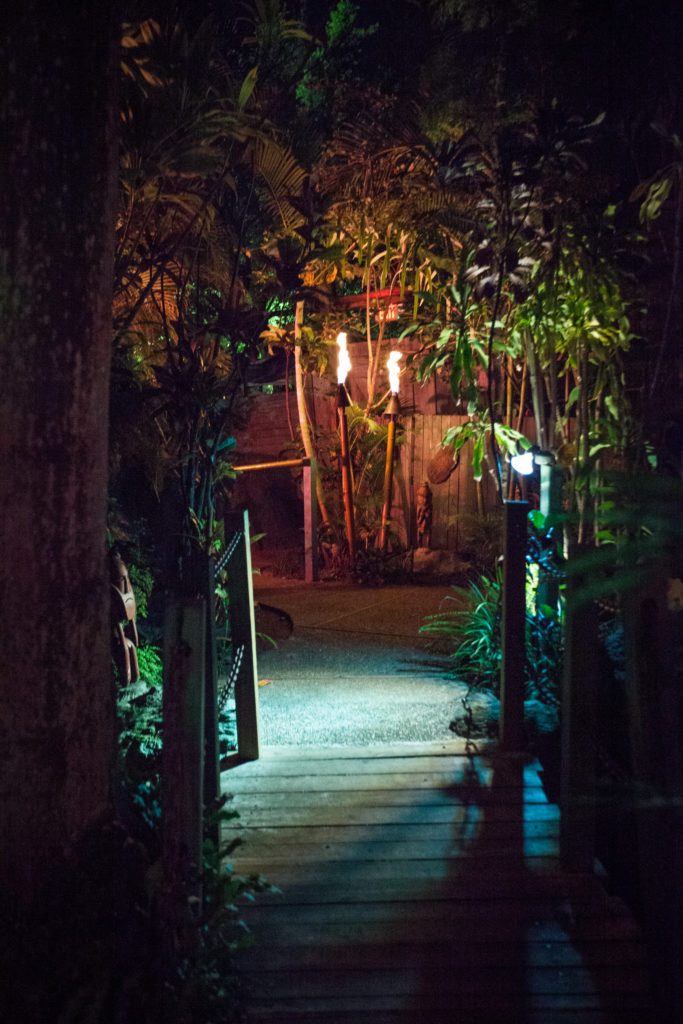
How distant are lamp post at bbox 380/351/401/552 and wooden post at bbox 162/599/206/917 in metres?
7.82

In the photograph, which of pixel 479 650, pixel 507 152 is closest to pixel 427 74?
pixel 507 152

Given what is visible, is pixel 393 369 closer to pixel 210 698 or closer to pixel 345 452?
pixel 345 452

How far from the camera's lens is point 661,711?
2705 mm

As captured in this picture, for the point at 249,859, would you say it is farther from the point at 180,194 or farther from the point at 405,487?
the point at 405,487

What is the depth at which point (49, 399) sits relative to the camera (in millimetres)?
2275

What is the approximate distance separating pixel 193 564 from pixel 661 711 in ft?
6.35

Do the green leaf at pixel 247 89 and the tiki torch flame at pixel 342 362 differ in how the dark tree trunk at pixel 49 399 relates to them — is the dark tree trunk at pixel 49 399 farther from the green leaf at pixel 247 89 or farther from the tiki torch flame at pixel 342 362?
the tiki torch flame at pixel 342 362

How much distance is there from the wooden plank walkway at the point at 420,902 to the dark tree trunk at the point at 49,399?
43.7 inches

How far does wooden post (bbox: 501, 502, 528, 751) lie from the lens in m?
4.17

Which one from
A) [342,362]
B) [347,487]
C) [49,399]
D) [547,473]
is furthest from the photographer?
[347,487]

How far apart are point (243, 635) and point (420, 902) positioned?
1640mm

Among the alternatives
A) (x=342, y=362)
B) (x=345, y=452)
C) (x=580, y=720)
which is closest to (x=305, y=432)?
(x=345, y=452)

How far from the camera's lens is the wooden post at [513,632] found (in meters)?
4.17

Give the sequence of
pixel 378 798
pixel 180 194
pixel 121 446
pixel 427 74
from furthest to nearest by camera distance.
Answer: pixel 427 74 < pixel 121 446 < pixel 180 194 < pixel 378 798
